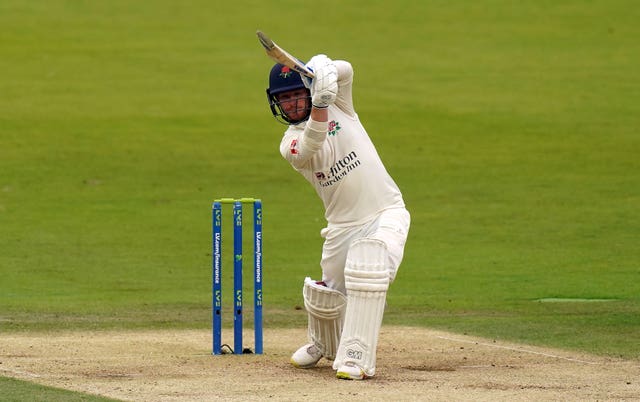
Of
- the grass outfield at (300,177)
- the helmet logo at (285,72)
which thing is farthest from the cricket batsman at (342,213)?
the grass outfield at (300,177)

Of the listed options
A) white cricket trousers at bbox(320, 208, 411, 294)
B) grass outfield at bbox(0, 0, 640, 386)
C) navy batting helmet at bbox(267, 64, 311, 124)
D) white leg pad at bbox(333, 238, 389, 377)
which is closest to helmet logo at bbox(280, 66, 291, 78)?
navy batting helmet at bbox(267, 64, 311, 124)

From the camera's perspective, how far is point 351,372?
7398 mm

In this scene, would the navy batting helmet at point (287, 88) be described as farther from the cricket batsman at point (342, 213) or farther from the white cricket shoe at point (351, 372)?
the white cricket shoe at point (351, 372)

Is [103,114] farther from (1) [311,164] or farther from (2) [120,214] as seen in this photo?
(1) [311,164]

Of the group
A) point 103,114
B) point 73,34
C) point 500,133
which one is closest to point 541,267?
point 500,133

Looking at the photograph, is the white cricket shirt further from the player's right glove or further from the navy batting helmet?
the player's right glove

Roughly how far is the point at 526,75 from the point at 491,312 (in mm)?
16847

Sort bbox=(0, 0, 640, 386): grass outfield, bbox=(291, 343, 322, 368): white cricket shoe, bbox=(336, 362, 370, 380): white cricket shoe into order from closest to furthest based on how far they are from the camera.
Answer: bbox=(336, 362, 370, 380): white cricket shoe < bbox=(291, 343, 322, 368): white cricket shoe < bbox=(0, 0, 640, 386): grass outfield

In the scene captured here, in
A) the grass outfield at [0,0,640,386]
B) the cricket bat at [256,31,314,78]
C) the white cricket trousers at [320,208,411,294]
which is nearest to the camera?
the cricket bat at [256,31,314,78]

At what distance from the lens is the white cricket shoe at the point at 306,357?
26.5ft

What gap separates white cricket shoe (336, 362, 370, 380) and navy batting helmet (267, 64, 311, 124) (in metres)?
1.51

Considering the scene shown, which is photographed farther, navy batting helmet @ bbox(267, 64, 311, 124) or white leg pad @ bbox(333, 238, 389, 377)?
navy batting helmet @ bbox(267, 64, 311, 124)

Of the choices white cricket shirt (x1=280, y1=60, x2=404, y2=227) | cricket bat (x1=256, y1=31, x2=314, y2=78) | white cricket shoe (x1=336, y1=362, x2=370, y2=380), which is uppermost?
cricket bat (x1=256, y1=31, x2=314, y2=78)

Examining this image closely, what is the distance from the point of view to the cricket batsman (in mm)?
7398
